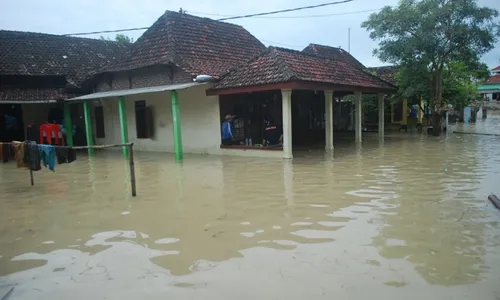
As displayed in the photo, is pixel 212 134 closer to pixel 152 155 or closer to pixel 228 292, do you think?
pixel 152 155

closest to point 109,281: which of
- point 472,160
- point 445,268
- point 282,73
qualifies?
point 445,268

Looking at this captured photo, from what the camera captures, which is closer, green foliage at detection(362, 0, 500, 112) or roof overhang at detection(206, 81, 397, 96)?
roof overhang at detection(206, 81, 397, 96)

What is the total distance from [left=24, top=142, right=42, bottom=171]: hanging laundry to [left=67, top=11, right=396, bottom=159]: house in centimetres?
508

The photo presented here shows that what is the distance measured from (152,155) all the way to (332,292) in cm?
1261

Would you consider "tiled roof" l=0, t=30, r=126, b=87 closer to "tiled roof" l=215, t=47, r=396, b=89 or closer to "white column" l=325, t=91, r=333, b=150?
"tiled roof" l=215, t=47, r=396, b=89

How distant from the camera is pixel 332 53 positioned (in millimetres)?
24969

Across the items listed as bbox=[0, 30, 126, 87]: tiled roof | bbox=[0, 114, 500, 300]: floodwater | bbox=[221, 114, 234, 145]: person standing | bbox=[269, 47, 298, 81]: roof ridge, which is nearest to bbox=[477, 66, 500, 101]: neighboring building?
bbox=[269, 47, 298, 81]: roof ridge

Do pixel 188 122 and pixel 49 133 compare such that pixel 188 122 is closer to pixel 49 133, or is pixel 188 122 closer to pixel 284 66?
pixel 284 66

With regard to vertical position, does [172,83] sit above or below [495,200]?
above

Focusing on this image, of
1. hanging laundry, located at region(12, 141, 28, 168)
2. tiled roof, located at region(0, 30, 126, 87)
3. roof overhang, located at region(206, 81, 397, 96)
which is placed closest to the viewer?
hanging laundry, located at region(12, 141, 28, 168)

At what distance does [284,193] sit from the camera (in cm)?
747

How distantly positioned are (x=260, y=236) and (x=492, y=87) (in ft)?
172

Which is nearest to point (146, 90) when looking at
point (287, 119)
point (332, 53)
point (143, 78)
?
point (143, 78)

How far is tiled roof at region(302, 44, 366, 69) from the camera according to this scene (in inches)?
918
